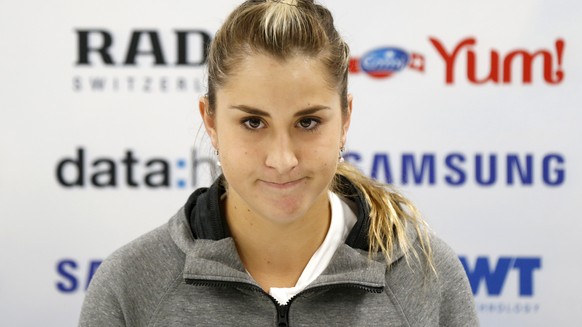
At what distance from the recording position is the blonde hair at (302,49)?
1.15 metres

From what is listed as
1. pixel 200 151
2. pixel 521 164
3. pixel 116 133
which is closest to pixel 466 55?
pixel 521 164

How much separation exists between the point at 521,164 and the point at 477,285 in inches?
12.8

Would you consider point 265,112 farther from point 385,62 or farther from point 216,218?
point 385,62

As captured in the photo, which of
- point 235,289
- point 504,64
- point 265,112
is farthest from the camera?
point 504,64

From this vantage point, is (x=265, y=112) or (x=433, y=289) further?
(x=433, y=289)

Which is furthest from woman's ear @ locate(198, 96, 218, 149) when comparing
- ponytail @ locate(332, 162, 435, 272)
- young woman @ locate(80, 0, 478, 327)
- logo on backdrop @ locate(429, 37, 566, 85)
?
logo on backdrop @ locate(429, 37, 566, 85)

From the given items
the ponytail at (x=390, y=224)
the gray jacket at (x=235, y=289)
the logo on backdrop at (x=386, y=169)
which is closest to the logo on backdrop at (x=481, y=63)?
the logo on backdrop at (x=386, y=169)

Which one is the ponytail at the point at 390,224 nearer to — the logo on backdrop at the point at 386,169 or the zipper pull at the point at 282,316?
the zipper pull at the point at 282,316

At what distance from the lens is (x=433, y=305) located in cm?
124

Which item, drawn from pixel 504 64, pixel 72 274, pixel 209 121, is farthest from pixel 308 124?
pixel 72 274

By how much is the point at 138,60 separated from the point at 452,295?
45.2 inches

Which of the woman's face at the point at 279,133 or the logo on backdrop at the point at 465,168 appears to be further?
the logo on backdrop at the point at 465,168

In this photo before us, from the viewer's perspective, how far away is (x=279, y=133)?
1.12m

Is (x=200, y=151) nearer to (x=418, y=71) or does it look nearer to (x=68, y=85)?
(x=68, y=85)
